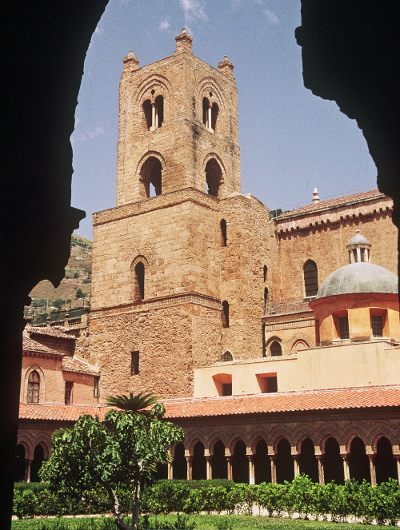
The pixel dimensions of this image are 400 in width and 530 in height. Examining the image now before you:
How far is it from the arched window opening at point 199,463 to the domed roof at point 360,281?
803cm

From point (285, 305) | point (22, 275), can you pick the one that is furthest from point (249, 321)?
point (22, 275)

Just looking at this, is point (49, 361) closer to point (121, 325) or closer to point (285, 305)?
point (121, 325)

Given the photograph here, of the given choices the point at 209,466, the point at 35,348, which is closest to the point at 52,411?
the point at 35,348

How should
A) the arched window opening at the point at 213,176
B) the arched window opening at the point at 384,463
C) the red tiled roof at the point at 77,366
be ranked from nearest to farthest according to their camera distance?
the arched window opening at the point at 384,463
the red tiled roof at the point at 77,366
the arched window opening at the point at 213,176

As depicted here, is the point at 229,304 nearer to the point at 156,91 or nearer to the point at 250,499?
the point at 156,91

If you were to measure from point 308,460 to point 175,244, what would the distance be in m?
11.3

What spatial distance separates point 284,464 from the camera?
2681 centimetres

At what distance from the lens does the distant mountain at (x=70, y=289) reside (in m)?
86.0

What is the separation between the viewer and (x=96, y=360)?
33562 mm

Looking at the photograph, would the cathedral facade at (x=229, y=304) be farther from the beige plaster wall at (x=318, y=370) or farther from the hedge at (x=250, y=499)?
the hedge at (x=250, y=499)

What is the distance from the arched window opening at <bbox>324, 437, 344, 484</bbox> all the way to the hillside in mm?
59577

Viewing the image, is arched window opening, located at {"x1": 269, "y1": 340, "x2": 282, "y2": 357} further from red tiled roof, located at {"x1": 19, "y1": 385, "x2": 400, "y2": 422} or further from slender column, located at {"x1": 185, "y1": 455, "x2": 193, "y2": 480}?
slender column, located at {"x1": 185, "y1": 455, "x2": 193, "y2": 480}

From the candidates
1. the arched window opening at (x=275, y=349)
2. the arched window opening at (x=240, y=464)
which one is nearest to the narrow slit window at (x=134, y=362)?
the arched window opening at (x=275, y=349)

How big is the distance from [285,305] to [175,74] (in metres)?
12.7
